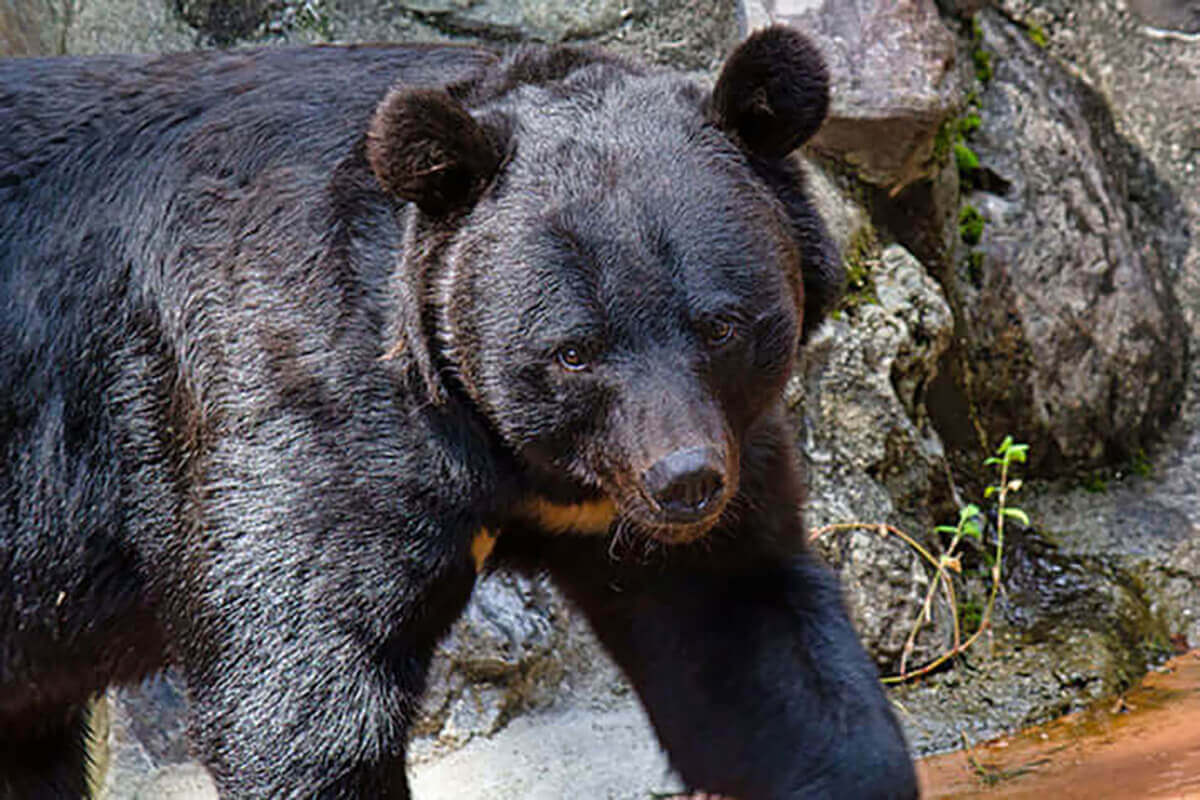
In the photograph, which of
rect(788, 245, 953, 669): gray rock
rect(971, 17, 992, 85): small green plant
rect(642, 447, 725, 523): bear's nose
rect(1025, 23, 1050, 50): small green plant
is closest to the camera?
rect(642, 447, 725, 523): bear's nose

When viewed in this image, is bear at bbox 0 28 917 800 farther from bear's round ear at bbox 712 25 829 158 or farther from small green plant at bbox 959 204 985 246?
small green plant at bbox 959 204 985 246

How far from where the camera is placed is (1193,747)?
4.80 m

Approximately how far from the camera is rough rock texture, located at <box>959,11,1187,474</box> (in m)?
6.46

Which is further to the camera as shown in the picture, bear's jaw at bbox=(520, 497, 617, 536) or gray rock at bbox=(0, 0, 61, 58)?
gray rock at bbox=(0, 0, 61, 58)

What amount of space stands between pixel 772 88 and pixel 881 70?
8.50 ft

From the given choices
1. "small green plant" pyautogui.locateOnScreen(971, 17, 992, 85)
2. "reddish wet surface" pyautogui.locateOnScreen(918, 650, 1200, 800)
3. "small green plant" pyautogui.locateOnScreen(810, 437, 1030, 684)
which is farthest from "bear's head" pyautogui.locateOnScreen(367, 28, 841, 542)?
"small green plant" pyautogui.locateOnScreen(971, 17, 992, 85)

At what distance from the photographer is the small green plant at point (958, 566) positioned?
18.3 feet

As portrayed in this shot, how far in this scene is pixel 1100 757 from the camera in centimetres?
490

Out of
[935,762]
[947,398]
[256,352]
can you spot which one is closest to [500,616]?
[935,762]

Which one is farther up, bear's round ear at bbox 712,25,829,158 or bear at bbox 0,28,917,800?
bear's round ear at bbox 712,25,829,158

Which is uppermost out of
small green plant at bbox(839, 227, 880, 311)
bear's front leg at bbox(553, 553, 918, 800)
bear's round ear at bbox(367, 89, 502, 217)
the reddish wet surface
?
bear's round ear at bbox(367, 89, 502, 217)

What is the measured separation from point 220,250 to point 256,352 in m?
0.26

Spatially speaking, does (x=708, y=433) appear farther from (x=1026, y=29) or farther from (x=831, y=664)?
(x=1026, y=29)

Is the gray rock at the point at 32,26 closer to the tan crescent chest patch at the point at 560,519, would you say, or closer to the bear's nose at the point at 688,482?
the tan crescent chest patch at the point at 560,519
